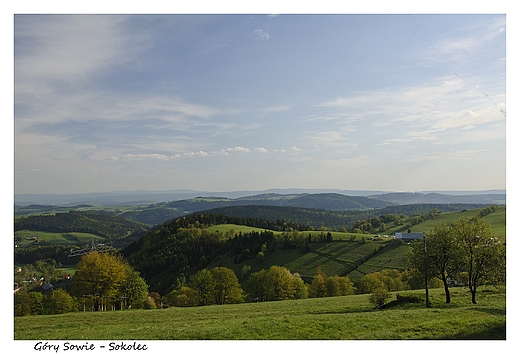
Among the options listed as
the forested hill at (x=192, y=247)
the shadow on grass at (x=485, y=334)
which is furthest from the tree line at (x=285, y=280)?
the forested hill at (x=192, y=247)

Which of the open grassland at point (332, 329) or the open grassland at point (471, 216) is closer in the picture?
the open grassland at point (332, 329)

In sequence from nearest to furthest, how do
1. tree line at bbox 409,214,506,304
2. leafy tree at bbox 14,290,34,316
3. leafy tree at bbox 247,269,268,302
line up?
1. tree line at bbox 409,214,506,304
2. leafy tree at bbox 14,290,34,316
3. leafy tree at bbox 247,269,268,302

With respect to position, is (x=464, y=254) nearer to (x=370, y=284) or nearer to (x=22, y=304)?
(x=370, y=284)

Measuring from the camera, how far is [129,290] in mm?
46219

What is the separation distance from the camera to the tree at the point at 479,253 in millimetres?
22609

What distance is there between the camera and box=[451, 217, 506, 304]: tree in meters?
22.6

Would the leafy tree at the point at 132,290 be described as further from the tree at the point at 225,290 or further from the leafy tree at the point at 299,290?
the leafy tree at the point at 299,290

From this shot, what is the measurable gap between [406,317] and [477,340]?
4.28m

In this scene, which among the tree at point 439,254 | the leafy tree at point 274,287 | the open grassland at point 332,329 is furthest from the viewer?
the leafy tree at point 274,287

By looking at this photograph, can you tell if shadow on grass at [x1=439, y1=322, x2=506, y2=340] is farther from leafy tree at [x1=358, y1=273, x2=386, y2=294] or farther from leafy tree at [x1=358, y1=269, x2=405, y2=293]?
leafy tree at [x1=358, y1=269, x2=405, y2=293]

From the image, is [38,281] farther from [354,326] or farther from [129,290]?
[354,326]

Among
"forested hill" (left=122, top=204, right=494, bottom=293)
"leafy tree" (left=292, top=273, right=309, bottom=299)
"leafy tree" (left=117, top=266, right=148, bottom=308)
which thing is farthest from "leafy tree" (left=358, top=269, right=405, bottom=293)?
"forested hill" (left=122, top=204, right=494, bottom=293)

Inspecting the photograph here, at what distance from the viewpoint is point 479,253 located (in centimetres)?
2309
